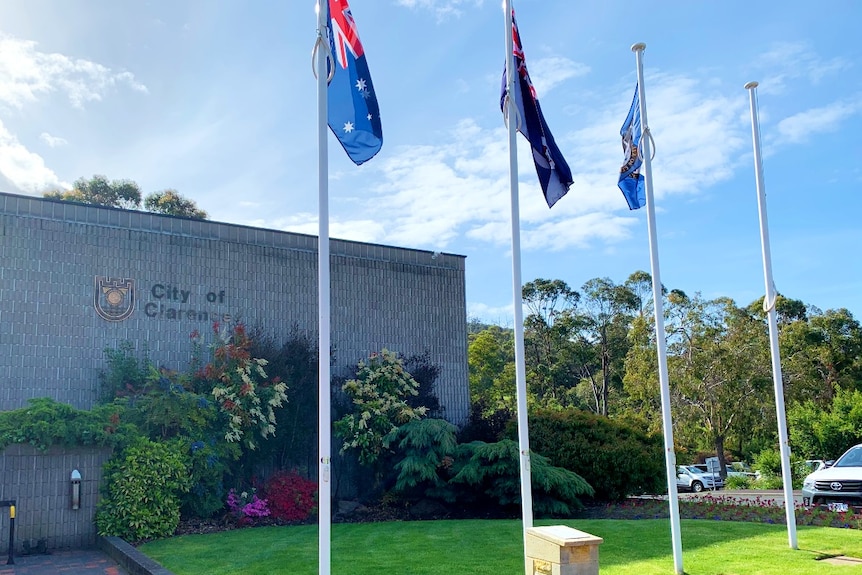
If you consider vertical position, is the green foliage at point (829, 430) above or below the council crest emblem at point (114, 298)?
below

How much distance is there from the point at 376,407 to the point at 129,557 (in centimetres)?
750

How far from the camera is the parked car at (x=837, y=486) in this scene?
47.6 feet

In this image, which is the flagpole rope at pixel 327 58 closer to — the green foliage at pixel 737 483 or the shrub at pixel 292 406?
the shrub at pixel 292 406

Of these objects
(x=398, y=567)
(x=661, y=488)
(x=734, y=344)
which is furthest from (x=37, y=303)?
(x=734, y=344)

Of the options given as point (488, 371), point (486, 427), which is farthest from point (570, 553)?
point (488, 371)

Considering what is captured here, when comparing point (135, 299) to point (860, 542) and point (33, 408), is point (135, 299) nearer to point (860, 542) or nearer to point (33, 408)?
point (33, 408)

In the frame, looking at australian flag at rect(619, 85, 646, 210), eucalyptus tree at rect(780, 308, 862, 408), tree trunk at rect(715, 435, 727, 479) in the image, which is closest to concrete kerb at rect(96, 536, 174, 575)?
australian flag at rect(619, 85, 646, 210)

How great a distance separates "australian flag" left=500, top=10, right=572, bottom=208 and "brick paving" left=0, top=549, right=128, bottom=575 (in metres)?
7.33

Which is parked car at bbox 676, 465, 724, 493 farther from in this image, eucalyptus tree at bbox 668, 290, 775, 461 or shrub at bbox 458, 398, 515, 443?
shrub at bbox 458, 398, 515, 443

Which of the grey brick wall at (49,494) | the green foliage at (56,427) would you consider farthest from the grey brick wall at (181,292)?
the grey brick wall at (49,494)

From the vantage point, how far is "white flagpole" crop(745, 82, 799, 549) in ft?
33.9

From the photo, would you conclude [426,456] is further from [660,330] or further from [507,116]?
[507,116]

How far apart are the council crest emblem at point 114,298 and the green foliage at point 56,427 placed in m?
3.51

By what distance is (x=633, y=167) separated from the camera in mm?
10219
